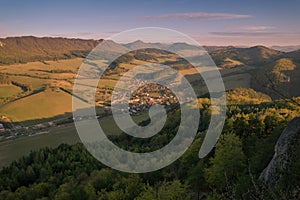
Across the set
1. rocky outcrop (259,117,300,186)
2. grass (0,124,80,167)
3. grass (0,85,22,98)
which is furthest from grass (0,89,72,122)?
rocky outcrop (259,117,300,186)

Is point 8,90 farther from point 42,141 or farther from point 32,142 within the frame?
point 42,141

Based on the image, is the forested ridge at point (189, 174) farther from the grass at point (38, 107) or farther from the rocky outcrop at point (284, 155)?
the grass at point (38, 107)

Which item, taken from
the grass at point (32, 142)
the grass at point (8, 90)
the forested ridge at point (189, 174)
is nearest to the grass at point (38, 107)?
the grass at point (8, 90)

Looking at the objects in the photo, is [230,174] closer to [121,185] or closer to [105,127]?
[121,185]

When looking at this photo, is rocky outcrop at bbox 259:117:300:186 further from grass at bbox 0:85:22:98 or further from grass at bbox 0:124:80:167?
grass at bbox 0:85:22:98

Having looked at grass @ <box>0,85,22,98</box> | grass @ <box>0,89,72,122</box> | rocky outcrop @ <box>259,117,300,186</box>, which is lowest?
grass @ <box>0,89,72,122</box>

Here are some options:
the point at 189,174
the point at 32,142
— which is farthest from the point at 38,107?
the point at 189,174

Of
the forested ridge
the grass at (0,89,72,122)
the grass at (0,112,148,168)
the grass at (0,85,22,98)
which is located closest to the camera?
the forested ridge
